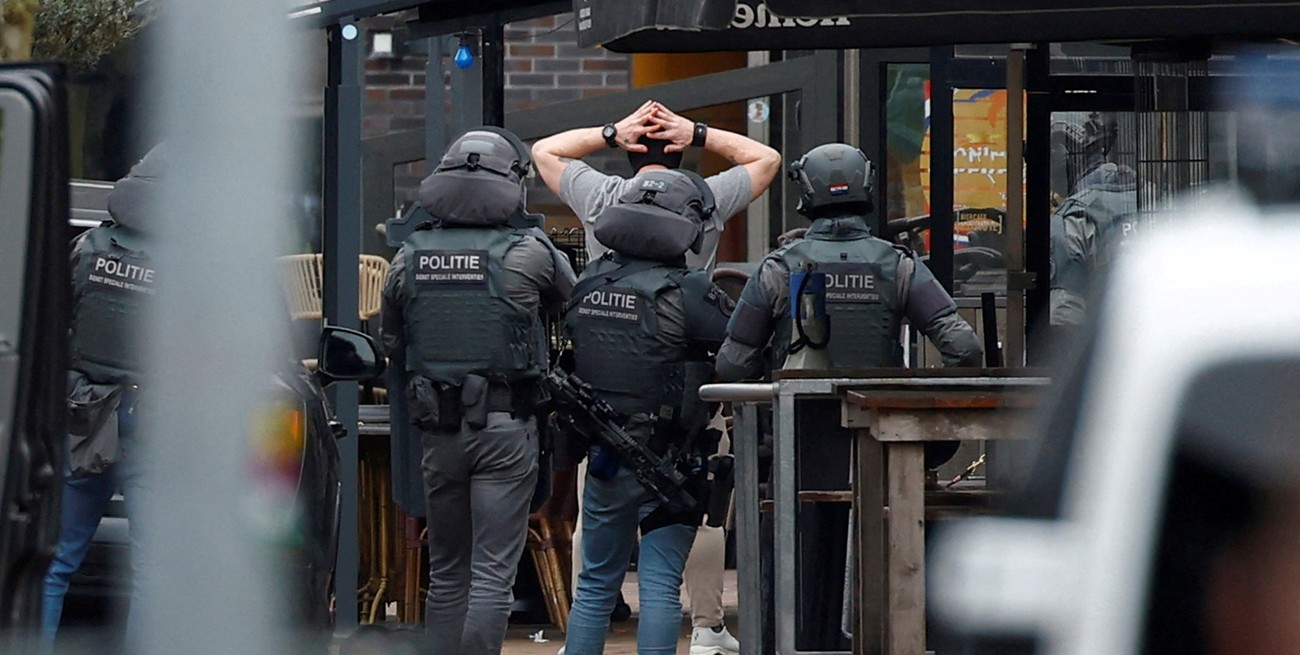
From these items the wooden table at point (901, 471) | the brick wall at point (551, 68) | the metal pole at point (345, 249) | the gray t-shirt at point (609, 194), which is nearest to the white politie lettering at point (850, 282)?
the gray t-shirt at point (609, 194)

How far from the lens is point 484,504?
737 centimetres

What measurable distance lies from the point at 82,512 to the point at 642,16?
2128mm

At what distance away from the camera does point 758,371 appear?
723cm

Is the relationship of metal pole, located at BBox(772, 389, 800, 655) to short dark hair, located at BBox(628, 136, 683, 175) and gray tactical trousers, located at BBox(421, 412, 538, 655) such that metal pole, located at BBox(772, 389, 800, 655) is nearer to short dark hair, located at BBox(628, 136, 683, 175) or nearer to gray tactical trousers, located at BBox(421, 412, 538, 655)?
gray tactical trousers, located at BBox(421, 412, 538, 655)

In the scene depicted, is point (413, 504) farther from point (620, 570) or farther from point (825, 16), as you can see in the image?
point (825, 16)

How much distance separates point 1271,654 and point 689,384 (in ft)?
15.9

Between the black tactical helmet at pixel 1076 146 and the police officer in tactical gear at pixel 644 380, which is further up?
the black tactical helmet at pixel 1076 146

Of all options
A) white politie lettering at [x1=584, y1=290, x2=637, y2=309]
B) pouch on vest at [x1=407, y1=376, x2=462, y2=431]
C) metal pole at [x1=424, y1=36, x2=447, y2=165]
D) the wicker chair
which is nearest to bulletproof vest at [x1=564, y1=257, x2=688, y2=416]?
white politie lettering at [x1=584, y1=290, x2=637, y2=309]

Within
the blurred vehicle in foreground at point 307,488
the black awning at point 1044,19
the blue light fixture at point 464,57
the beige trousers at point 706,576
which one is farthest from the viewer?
the blue light fixture at point 464,57

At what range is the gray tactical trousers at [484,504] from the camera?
24.2 feet

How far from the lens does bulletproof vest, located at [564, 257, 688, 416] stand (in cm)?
716

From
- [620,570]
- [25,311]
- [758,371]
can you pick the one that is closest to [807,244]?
[758,371]

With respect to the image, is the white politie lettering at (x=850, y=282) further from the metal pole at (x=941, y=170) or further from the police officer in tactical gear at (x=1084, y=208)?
the metal pole at (x=941, y=170)

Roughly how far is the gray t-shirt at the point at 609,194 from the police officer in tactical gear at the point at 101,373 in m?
1.93
